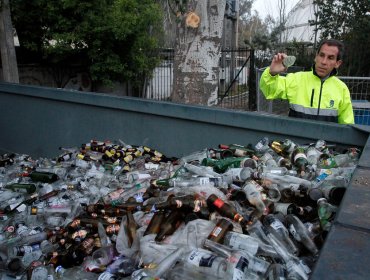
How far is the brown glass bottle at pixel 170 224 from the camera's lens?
2.56m

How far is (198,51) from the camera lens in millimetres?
5715

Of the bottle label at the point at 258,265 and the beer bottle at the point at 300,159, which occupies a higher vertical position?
the beer bottle at the point at 300,159

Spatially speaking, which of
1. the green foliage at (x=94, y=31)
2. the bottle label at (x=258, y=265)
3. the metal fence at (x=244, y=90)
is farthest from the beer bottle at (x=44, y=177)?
the green foliage at (x=94, y=31)

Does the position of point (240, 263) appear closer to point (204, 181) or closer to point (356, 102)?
point (204, 181)

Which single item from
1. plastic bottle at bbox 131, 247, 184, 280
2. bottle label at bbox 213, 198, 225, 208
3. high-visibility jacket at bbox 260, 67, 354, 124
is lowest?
plastic bottle at bbox 131, 247, 184, 280

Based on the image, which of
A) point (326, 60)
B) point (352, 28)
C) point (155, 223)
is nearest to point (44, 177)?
point (155, 223)

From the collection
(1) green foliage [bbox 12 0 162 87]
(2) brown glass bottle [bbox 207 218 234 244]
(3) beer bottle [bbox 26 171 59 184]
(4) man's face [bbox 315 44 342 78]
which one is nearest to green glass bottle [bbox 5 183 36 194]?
(3) beer bottle [bbox 26 171 59 184]

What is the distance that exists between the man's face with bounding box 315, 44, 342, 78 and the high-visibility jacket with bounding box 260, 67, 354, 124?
92 millimetres

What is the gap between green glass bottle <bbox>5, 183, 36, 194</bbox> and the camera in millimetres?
4461

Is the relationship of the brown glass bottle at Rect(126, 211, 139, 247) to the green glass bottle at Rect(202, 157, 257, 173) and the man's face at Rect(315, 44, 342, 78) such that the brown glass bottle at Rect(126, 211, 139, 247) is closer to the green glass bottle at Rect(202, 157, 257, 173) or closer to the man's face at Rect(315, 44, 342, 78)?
the green glass bottle at Rect(202, 157, 257, 173)

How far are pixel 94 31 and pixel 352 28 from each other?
9.25 meters

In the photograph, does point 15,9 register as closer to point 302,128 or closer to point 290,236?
point 302,128

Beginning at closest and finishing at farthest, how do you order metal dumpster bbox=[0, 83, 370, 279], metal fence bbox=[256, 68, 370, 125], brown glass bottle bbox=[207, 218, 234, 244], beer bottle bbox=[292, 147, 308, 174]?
metal dumpster bbox=[0, 83, 370, 279] < brown glass bottle bbox=[207, 218, 234, 244] < beer bottle bbox=[292, 147, 308, 174] < metal fence bbox=[256, 68, 370, 125]

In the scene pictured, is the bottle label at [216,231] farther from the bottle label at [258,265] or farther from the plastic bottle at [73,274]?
the plastic bottle at [73,274]
